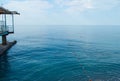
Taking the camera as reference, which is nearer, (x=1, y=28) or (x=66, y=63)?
(x=66, y=63)

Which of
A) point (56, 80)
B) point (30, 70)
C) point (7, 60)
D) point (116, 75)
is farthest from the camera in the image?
point (7, 60)

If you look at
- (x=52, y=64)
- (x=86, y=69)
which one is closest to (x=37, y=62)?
(x=52, y=64)

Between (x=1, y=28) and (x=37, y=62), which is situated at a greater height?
(x=1, y=28)

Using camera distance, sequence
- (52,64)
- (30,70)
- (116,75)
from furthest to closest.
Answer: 1. (52,64)
2. (30,70)
3. (116,75)

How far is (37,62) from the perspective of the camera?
117ft

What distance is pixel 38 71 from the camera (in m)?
29.4

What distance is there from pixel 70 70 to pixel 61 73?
8.12 feet

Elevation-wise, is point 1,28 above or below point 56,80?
above

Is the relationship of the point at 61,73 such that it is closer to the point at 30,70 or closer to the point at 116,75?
the point at 30,70

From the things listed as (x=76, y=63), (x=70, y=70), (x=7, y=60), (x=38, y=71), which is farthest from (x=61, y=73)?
(x=7, y=60)

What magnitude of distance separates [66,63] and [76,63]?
87.3 inches

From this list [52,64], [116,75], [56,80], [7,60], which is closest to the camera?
[56,80]

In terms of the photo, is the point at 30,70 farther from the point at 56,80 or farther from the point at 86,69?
the point at 86,69

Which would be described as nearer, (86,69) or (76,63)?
(86,69)
